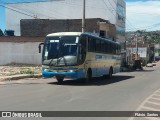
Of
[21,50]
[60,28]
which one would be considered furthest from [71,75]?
Answer: [60,28]

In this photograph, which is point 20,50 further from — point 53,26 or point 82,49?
point 82,49

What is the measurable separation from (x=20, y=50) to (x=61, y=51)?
31052 mm

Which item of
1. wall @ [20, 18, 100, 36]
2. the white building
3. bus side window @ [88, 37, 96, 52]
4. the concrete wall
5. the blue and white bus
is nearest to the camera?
the blue and white bus

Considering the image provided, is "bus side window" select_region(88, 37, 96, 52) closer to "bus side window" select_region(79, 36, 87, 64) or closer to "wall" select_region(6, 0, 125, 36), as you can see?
"bus side window" select_region(79, 36, 87, 64)

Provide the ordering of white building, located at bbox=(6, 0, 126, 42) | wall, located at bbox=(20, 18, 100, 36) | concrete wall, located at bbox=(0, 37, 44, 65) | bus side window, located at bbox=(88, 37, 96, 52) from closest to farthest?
bus side window, located at bbox=(88, 37, 96, 52)
concrete wall, located at bbox=(0, 37, 44, 65)
wall, located at bbox=(20, 18, 100, 36)
white building, located at bbox=(6, 0, 126, 42)

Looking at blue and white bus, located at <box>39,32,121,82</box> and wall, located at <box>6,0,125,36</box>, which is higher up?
wall, located at <box>6,0,125,36</box>

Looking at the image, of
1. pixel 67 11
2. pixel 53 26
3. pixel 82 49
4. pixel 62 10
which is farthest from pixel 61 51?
pixel 62 10

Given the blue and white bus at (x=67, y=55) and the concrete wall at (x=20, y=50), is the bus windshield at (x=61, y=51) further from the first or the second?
the concrete wall at (x=20, y=50)

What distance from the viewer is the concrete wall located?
53750 millimetres

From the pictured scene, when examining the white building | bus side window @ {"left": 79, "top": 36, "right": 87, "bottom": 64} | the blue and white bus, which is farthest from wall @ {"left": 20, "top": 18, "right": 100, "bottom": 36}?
bus side window @ {"left": 79, "top": 36, "right": 87, "bottom": 64}

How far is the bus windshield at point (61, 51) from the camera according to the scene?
933 inches

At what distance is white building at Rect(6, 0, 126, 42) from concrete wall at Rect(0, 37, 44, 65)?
60.3ft

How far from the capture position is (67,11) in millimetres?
74375

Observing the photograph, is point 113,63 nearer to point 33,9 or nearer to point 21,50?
point 21,50
